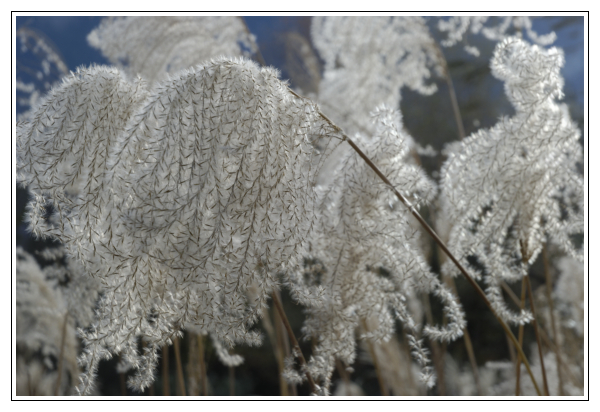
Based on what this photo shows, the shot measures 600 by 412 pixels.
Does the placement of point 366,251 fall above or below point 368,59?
below

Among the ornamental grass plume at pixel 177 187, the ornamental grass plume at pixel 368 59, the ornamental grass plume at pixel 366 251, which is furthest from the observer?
the ornamental grass plume at pixel 368 59

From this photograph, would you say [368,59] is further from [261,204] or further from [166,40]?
[261,204]

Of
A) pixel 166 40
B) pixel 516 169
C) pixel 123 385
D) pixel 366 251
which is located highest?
pixel 166 40

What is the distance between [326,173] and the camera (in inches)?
48.5

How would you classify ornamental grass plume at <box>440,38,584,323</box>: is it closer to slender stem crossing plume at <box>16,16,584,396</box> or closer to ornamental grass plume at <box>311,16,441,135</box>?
slender stem crossing plume at <box>16,16,584,396</box>

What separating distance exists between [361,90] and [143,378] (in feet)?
4.00

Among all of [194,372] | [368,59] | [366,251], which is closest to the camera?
[366,251]

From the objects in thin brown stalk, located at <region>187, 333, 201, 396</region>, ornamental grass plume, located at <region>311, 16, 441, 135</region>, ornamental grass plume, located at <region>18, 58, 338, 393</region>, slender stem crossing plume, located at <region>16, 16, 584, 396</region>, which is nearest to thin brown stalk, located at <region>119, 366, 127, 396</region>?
thin brown stalk, located at <region>187, 333, 201, 396</region>

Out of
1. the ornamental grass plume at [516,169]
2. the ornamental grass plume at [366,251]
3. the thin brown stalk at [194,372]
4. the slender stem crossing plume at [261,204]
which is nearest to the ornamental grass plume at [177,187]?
the slender stem crossing plume at [261,204]

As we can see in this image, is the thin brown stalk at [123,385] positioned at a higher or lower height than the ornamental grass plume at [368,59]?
lower

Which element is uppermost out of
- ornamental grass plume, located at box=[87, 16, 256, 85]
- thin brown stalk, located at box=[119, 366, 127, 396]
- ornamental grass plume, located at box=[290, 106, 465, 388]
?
ornamental grass plume, located at box=[87, 16, 256, 85]

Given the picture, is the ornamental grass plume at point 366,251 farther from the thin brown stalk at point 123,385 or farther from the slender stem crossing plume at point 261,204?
the thin brown stalk at point 123,385

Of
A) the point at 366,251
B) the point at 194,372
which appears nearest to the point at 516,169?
the point at 366,251

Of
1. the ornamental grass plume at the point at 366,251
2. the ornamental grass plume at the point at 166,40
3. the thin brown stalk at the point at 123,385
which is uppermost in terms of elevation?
the ornamental grass plume at the point at 166,40
